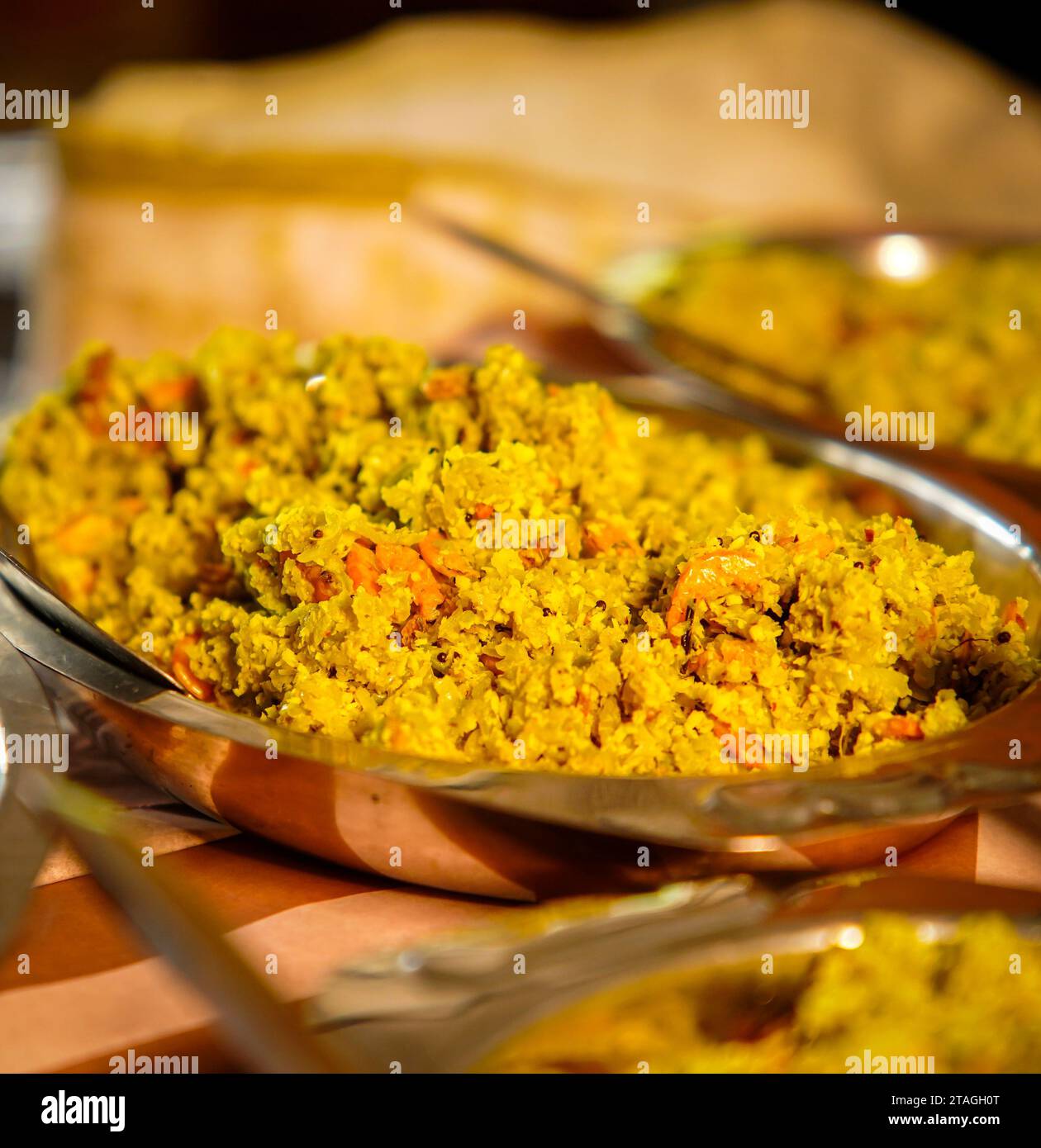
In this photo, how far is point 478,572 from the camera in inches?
22.1

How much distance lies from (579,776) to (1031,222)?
4.87 feet

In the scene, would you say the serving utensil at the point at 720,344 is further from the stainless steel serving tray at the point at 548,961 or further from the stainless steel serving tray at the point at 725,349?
the stainless steel serving tray at the point at 548,961

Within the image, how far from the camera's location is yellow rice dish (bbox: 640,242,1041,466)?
979 millimetres

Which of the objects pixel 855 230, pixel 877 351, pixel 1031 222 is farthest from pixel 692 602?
pixel 1031 222

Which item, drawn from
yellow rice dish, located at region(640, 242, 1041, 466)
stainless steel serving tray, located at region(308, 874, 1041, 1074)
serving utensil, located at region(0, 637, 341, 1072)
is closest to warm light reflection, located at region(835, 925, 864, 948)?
stainless steel serving tray, located at region(308, 874, 1041, 1074)

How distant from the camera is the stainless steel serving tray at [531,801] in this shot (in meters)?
0.45

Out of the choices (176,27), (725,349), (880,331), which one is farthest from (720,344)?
(176,27)

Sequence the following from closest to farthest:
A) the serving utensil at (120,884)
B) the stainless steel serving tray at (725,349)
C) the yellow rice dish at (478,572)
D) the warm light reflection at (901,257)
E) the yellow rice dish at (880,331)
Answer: the serving utensil at (120,884), the yellow rice dish at (478,572), the stainless steel serving tray at (725,349), the yellow rice dish at (880,331), the warm light reflection at (901,257)

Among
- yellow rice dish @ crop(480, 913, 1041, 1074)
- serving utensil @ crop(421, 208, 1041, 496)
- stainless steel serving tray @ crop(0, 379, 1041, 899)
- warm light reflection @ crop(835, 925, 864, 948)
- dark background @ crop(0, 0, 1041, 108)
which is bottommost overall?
yellow rice dish @ crop(480, 913, 1041, 1074)

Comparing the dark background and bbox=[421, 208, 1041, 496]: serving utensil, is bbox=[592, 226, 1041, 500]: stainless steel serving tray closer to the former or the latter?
bbox=[421, 208, 1041, 496]: serving utensil

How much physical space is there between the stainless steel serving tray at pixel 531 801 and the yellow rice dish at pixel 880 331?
49 cm

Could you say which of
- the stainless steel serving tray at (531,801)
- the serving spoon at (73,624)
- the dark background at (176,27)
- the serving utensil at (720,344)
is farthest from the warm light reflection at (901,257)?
the dark background at (176,27)

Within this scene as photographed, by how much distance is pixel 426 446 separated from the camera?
25.2 inches

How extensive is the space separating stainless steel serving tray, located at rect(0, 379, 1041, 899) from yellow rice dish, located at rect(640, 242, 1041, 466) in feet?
1.62
